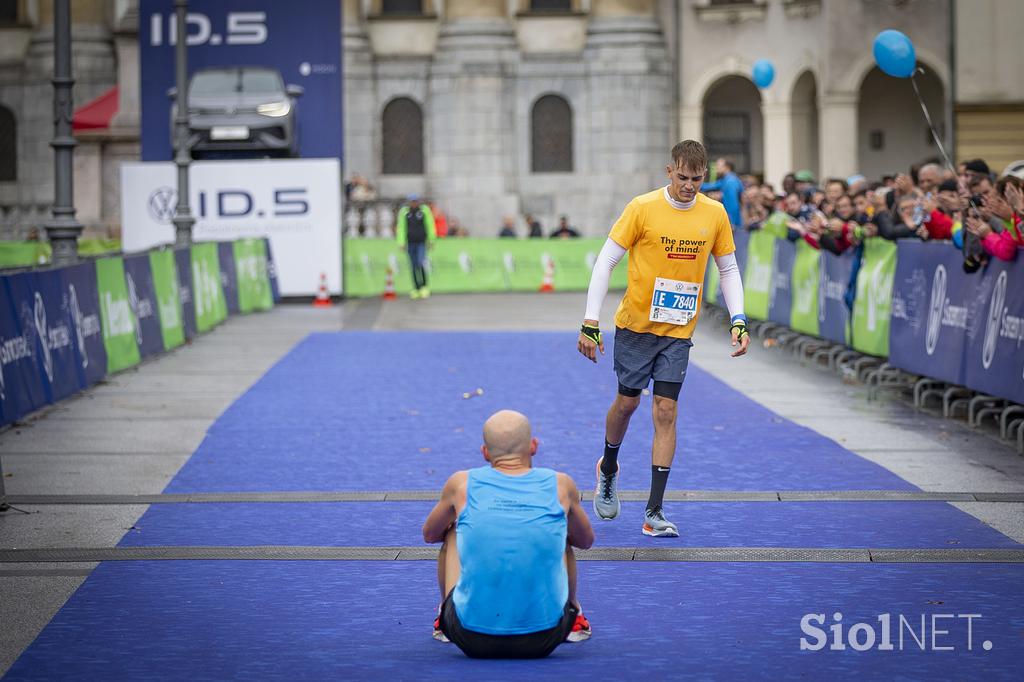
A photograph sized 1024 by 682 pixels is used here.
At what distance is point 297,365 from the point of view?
19859mm

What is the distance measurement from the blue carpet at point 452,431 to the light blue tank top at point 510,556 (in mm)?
4605

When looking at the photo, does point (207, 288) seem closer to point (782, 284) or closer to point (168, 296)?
point (168, 296)

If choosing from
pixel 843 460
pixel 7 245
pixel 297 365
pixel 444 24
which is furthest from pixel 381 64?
pixel 843 460

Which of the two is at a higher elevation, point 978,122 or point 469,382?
point 978,122

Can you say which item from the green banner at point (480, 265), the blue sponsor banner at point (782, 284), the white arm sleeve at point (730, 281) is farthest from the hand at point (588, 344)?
the green banner at point (480, 265)

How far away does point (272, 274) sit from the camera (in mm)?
32375

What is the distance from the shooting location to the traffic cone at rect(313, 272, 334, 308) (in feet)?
105

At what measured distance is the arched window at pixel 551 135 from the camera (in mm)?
49438

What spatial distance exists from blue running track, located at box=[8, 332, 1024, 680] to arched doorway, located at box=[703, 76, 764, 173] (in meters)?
36.1

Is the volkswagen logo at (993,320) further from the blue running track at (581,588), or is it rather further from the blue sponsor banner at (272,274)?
the blue sponsor banner at (272,274)

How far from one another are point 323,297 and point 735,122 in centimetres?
2182

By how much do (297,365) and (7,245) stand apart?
61.8ft

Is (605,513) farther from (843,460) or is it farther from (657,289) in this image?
(843,460)

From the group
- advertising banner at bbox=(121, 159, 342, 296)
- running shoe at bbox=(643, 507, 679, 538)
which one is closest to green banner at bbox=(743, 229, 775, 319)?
advertising banner at bbox=(121, 159, 342, 296)
